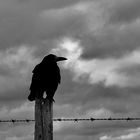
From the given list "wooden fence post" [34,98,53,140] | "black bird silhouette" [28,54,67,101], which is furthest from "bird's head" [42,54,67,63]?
"wooden fence post" [34,98,53,140]

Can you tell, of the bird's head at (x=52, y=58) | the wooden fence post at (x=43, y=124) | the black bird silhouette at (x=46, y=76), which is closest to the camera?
the wooden fence post at (x=43, y=124)

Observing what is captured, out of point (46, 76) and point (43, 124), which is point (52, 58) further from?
point (43, 124)

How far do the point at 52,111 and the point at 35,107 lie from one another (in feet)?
1.00

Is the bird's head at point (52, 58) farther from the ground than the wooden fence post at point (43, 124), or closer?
farther from the ground

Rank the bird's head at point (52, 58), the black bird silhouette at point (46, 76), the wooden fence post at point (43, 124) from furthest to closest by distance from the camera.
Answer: the bird's head at point (52, 58)
the black bird silhouette at point (46, 76)
the wooden fence post at point (43, 124)

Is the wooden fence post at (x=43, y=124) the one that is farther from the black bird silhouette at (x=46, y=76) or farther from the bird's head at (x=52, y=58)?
the bird's head at (x=52, y=58)

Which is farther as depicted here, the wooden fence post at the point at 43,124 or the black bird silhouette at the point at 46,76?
the black bird silhouette at the point at 46,76

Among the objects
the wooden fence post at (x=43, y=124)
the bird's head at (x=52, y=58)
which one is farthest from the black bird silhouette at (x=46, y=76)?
the wooden fence post at (x=43, y=124)

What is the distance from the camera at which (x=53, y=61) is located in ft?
26.6

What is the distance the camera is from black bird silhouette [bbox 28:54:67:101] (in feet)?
25.5

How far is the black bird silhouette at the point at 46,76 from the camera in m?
7.77

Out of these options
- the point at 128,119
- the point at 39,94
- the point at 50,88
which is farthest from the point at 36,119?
the point at 128,119

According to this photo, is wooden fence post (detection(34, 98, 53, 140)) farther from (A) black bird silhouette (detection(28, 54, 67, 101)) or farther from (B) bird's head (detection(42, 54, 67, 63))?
(B) bird's head (detection(42, 54, 67, 63))

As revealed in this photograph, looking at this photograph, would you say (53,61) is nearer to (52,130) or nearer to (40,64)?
(40,64)
